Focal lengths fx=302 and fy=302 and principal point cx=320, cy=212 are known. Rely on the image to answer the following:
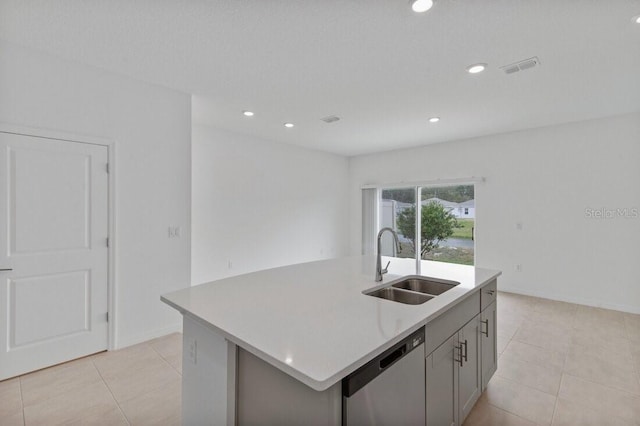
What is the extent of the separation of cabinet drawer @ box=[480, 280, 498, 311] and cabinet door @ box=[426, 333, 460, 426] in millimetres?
510

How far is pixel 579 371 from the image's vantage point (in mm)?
2465

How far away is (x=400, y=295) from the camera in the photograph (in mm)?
1901

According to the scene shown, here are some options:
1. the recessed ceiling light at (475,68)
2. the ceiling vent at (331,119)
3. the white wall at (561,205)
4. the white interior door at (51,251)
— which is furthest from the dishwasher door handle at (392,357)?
the white wall at (561,205)

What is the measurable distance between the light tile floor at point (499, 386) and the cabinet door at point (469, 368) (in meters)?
0.17

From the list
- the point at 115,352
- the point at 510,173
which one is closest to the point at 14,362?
the point at 115,352

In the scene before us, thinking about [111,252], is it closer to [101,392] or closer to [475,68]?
[101,392]

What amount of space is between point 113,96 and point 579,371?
4.70 m

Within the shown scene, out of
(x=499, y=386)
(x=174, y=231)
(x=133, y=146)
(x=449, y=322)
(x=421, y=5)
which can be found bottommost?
(x=499, y=386)

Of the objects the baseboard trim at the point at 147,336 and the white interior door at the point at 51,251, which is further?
the baseboard trim at the point at 147,336

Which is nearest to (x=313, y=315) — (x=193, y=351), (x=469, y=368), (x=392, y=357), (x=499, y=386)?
A: (x=392, y=357)

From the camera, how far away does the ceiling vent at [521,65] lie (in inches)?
99.4

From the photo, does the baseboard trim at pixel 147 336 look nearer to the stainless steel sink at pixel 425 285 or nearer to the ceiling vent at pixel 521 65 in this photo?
the stainless steel sink at pixel 425 285

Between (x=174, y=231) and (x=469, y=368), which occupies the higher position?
(x=174, y=231)

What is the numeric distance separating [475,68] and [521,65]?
0.38 meters
